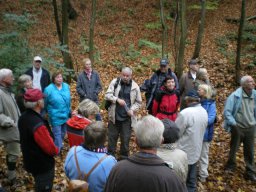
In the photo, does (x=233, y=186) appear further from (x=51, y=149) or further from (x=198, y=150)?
(x=51, y=149)

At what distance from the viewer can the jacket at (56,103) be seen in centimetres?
654

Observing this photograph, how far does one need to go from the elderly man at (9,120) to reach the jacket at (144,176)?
320 centimetres

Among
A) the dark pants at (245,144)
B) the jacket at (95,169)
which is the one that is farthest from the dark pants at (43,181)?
the dark pants at (245,144)

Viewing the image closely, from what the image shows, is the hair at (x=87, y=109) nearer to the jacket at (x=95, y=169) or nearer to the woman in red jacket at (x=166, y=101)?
the jacket at (x=95, y=169)

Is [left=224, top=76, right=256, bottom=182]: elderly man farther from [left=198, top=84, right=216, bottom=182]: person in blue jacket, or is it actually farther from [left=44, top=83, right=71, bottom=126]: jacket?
[left=44, top=83, right=71, bottom=126]: jacket

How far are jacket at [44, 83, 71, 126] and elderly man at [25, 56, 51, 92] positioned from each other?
57cm

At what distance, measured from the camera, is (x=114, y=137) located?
6723 mm

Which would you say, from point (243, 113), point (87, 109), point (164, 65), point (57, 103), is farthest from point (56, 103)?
point (243, 113)

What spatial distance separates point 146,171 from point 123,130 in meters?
4.12

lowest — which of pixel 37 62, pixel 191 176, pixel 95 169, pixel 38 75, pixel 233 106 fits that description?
pixel 191 176

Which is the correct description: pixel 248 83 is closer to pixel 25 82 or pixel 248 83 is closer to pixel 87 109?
pixel 87 109

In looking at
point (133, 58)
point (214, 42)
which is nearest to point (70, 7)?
point (133, 58)

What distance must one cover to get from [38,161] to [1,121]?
141 cm

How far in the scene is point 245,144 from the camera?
6711 mm
